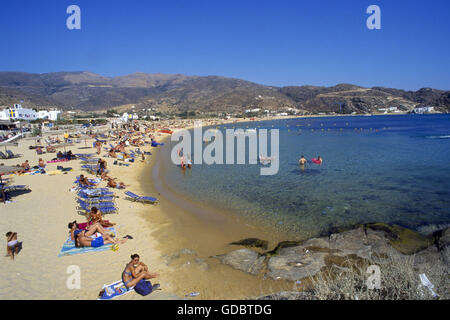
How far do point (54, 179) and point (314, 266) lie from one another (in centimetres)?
1453

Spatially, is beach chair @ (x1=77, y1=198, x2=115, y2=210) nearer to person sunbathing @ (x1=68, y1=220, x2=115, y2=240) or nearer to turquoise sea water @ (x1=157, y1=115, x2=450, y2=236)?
person sunbathing @ (x1=68, y1=220, x2=115, y2=240)

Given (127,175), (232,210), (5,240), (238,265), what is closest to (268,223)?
(232,210)

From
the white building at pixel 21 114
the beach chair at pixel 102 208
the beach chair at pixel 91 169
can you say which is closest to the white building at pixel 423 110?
the white building at pixel 21 114

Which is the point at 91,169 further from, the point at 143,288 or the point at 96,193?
the point at 143,288

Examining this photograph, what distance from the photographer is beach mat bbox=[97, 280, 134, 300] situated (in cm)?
524

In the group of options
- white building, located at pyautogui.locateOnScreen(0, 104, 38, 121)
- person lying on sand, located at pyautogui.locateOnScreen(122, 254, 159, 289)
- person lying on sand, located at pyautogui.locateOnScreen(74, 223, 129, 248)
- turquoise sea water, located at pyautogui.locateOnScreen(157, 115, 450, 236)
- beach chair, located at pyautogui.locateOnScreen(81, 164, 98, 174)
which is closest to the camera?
person lying on sand, located at pyautogui.locateOnScreen(122, 254, 159, 289)

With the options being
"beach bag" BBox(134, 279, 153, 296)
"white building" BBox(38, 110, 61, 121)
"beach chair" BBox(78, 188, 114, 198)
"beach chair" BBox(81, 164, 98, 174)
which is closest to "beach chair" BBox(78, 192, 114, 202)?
"beach chair" BBox(78, 188, 114, 198)

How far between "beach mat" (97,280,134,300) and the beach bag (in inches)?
6.4

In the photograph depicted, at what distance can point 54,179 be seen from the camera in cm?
1473

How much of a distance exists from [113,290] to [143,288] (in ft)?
2.00

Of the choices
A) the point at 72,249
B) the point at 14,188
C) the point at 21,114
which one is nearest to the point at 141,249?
the point at 72,249

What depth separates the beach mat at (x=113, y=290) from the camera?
5243 millimetres
